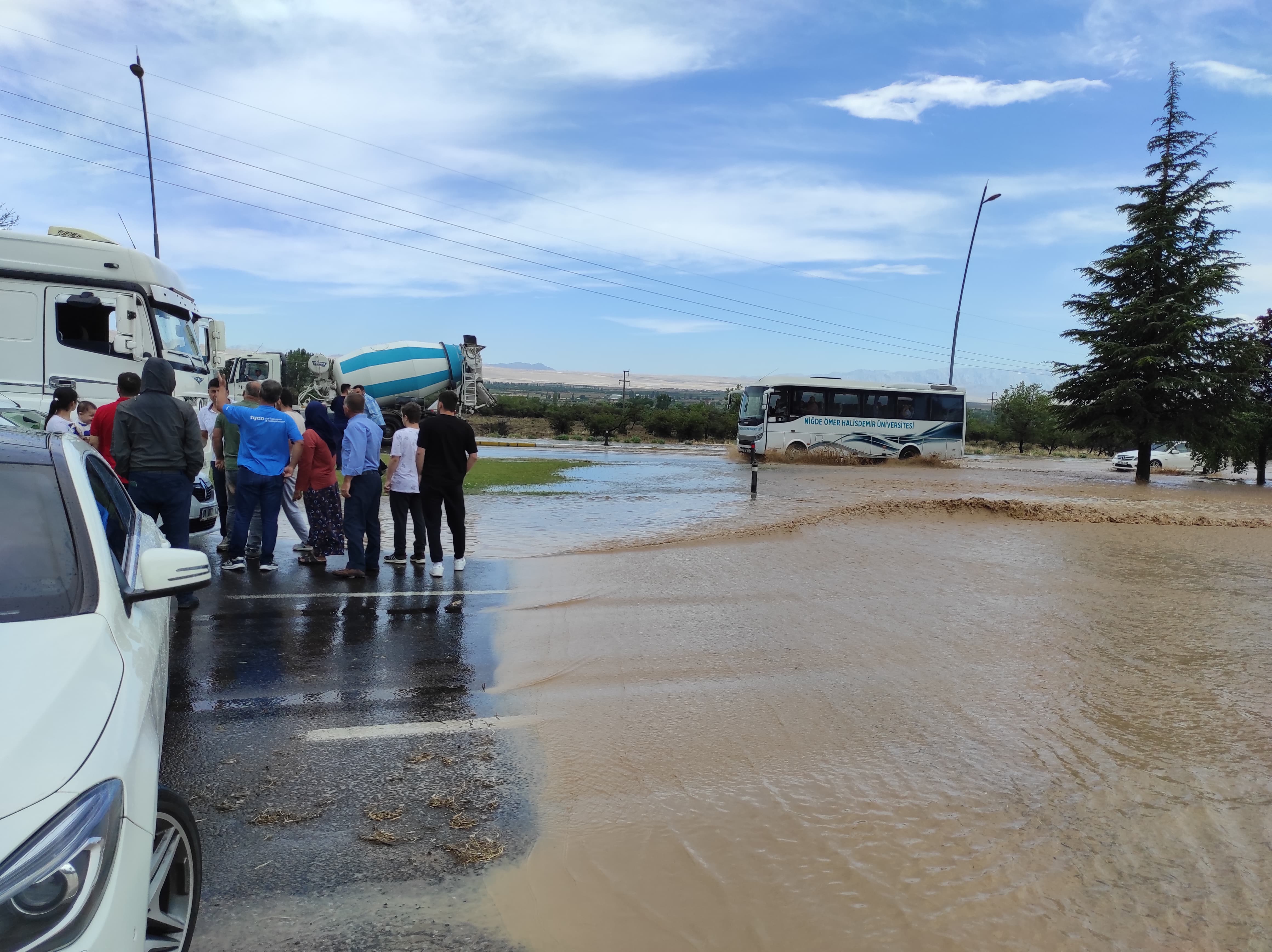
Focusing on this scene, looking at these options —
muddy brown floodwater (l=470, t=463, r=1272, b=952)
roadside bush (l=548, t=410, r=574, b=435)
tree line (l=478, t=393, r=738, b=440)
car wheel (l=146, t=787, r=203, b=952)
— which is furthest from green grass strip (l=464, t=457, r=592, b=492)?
roadside bush (l=548, t=410, r=574, b=435)

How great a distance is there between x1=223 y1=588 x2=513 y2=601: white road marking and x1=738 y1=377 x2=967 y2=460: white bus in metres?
24.1

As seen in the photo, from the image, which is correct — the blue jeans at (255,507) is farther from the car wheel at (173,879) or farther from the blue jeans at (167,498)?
the car wheel at (173,879)

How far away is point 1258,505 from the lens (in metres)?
20.0

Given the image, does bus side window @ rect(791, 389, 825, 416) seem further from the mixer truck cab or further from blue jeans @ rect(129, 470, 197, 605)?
blue jeans @ rect(129, 470, 197, 605)

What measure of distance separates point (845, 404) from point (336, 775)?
3002 cm

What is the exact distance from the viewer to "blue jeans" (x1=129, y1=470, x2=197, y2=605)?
6336mm

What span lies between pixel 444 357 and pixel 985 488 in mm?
17268

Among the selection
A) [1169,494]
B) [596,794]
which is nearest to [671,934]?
[596,794]

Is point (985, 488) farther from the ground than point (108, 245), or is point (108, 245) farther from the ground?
point (108, 245)

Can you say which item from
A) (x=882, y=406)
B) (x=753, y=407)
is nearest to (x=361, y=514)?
(x=753, y=407)

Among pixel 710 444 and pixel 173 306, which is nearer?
pixel 173 306

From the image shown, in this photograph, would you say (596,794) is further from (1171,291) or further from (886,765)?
(1171,291)

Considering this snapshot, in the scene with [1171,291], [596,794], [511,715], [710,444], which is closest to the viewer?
[596,794]

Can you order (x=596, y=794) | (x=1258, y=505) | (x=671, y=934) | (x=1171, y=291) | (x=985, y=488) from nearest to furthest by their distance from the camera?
(x=671, y=934) → (x=596, y=794) → (x=1258, y=505) → (x=985, y=488) → (x=1171, y=291)
